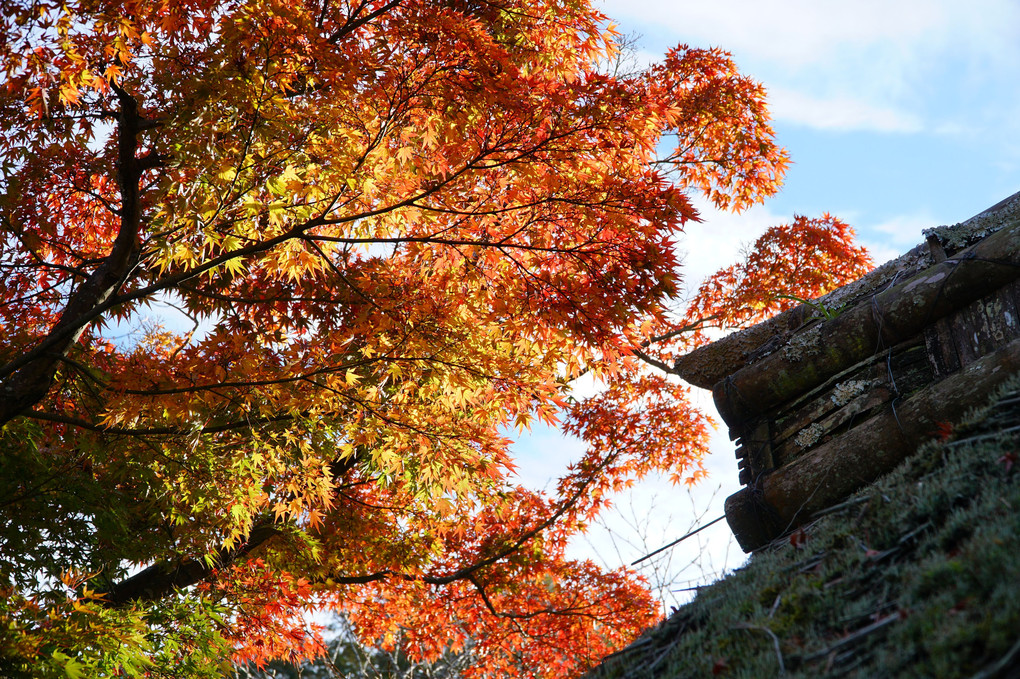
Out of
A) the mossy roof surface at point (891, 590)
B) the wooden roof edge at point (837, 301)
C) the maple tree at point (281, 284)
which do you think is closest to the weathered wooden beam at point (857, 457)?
the mossy roof surface at point (891, 590)

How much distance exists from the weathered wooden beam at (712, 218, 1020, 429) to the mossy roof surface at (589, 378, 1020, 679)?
0.70 meters

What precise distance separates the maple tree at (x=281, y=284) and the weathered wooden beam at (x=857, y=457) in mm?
2063

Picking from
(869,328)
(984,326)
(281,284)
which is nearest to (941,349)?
(984,326)

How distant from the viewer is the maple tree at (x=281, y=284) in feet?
16.4

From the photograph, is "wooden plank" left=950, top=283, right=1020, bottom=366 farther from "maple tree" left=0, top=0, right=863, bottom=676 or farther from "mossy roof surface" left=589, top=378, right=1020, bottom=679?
"maple tree" left=0, top=0, right=863, bottom=676

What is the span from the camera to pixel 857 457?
3104 millimetres

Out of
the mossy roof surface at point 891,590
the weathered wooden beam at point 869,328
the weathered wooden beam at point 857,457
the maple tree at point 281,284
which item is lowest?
the mossy roof surface at point 891,590

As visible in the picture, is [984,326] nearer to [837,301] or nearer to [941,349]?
[941,349]

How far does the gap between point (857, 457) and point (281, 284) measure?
17.1 feet

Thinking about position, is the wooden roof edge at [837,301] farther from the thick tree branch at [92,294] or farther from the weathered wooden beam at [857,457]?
the thick tree branch at [92,294]

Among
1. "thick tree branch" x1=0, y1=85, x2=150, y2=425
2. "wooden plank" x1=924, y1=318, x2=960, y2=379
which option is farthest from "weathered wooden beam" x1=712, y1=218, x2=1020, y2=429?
"thick tree branch" x1=0, y1=85, x2=150, y2=425

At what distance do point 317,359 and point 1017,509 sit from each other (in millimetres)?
5277

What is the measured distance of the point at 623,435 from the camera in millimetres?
9461

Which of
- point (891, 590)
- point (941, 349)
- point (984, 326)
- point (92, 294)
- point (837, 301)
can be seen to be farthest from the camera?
point (92, 294)
